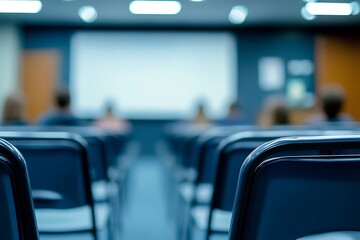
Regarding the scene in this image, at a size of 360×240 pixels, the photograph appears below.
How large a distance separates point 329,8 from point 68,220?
7.95 metres

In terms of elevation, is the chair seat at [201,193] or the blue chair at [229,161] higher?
the blue chair at [229,161]

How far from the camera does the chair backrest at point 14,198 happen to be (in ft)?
2.79

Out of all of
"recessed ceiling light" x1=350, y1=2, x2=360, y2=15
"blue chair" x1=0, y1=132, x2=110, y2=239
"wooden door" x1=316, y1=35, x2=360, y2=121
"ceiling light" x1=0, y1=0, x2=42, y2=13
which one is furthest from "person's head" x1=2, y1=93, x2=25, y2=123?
"wooden door" x1=316, y1=35, x2=360, y2=121

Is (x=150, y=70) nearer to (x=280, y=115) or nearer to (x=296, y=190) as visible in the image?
(x=280, y=115)

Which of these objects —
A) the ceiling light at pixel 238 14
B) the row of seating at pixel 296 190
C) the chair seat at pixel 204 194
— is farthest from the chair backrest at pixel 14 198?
the ceiling light at pixel 238 14

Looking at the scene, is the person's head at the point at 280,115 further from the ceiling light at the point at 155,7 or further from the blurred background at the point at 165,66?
the blurred background at the point at 165,66

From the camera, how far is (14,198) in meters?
0.88

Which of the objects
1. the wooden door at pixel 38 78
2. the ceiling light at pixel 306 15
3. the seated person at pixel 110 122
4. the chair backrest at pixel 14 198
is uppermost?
the ceiling light at pixel 306 15

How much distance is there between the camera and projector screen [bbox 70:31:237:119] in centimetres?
1005

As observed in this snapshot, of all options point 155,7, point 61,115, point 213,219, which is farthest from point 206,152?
point 155,7

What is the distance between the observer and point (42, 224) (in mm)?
1813

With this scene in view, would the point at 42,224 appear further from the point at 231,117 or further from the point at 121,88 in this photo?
the point at 121,88

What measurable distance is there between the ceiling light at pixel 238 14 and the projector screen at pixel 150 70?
56 centimetres

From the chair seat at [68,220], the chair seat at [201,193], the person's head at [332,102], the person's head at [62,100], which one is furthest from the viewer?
the person's head at [62,100]
